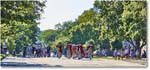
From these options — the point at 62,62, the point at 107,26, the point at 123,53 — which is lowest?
the point at 62,62

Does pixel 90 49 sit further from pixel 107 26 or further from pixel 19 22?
pixel 19 22

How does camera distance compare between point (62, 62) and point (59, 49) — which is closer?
point (62, 62)

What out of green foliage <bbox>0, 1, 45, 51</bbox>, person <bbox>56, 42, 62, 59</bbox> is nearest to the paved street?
person <bbox>56, 42, 62, 59</bbox>

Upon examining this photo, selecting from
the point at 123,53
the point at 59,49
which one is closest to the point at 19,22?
the point at 59,49

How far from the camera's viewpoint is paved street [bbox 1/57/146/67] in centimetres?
920

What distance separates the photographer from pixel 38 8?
9352 millimetres

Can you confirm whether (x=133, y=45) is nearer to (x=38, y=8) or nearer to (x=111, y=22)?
(x=111, y=22)

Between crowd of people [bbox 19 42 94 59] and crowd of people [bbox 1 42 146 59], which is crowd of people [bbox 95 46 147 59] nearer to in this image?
crowd of people [bbox 1 42 146 59]

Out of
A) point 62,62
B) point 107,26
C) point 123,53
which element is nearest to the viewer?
point 62,62

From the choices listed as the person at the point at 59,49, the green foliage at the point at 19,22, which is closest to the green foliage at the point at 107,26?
the person at the point at 59,49

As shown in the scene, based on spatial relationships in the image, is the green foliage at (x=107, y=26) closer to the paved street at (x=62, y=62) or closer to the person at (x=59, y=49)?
the person at (x=59, y=49)

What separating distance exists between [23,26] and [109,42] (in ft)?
4.23

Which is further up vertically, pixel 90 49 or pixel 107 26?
pixel 107 26

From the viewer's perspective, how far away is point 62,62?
30.6ft
